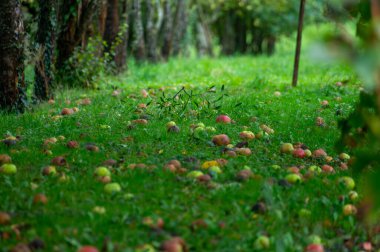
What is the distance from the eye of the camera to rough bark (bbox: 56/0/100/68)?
1006cm

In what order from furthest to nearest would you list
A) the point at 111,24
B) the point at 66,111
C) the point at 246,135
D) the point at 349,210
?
the point at 111,24 → the point at 66,111 → the point at 246,135 → the point at 349,210

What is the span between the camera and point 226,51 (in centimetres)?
2523

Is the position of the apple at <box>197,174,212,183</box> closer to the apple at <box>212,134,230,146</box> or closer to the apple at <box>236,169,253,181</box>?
the apple at <box>236,169,253,181</box>

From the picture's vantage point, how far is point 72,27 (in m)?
10.1

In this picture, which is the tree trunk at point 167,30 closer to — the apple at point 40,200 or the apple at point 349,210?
the apple at point 349,210

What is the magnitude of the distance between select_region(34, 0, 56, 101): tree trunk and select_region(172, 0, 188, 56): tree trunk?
1071 centimetres

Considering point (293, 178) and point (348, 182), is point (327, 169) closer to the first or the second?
point (348, 182)

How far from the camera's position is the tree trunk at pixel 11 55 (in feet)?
24.0

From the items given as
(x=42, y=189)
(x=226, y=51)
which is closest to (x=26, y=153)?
(x=42, y=189)

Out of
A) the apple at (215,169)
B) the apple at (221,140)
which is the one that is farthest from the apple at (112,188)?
the apple at (221,140)

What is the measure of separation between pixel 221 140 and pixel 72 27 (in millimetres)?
5458

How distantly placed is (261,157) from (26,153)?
2.28 m

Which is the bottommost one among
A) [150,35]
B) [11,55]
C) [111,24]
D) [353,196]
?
[353,196]

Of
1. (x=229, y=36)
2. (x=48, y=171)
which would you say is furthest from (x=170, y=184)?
(x=229, y=36)
